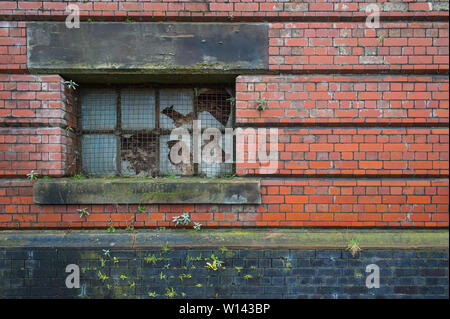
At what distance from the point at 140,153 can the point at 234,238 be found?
150cm

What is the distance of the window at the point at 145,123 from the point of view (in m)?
2.93

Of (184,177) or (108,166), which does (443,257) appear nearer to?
(184,177)

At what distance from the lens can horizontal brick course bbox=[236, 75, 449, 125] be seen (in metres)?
2.56

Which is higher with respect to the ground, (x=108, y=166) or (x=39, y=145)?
(x=39, y=145)

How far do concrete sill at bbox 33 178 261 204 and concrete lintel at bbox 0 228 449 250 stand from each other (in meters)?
0.35

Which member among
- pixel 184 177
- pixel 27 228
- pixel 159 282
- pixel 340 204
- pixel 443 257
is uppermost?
pixel 184 177

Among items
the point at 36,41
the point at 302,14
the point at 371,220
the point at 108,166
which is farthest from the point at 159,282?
the point at 302,14

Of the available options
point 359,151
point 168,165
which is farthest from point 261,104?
point 168,165

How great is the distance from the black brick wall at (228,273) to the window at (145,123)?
960mm

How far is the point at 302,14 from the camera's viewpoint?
2.56 meters

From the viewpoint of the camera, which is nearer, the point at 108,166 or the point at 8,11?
the point at 8,11

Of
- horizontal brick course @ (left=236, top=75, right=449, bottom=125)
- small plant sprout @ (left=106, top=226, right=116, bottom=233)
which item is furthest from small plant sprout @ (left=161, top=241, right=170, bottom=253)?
horizontal brick course @ (left=236, top=75, right=449, bottom=125)

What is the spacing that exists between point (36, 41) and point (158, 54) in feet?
4.20

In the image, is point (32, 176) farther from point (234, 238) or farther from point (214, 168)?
point (234, 238)
